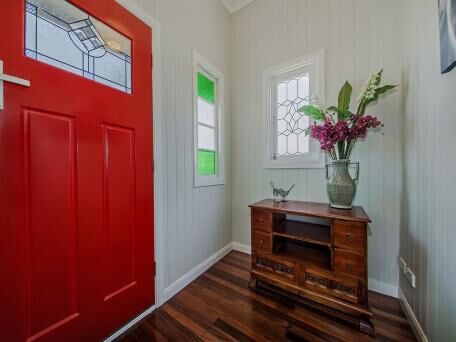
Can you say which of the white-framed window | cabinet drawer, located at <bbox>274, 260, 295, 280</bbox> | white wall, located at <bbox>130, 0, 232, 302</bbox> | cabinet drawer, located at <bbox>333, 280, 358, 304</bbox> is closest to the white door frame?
white wall, located at <bbox>130, 0, 232, 302</bbox>

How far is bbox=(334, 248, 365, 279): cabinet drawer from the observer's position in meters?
1.29

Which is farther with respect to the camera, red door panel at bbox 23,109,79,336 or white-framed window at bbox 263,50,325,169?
white-framed window at bbox 263,50,325,169

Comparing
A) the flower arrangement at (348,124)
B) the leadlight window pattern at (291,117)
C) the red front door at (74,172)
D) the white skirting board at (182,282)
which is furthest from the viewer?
the leadlight window pattern at (291,117)

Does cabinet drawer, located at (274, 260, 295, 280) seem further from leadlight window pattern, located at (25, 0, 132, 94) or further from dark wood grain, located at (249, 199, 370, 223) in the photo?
leadlight window pattern, located at (25, 0, 132, 94)

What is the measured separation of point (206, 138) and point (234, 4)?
69.0 inches

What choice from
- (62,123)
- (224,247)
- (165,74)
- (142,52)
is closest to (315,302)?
(224,247)

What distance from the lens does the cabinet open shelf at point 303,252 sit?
1500 mm

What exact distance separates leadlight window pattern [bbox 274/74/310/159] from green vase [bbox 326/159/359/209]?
0.51 metres

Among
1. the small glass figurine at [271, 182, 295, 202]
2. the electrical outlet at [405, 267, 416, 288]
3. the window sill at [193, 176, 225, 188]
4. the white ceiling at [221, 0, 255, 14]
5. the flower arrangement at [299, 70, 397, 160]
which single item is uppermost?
the white ceiling at [221, 0, 255, 14]

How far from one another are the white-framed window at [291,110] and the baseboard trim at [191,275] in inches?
46.8

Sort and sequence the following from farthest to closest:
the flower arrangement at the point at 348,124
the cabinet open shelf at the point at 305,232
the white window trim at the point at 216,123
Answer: the white window trim at the point at 216,123 → the cabinet open shelf at the point at 305,232 → the flower arrangement at the point at 348,124

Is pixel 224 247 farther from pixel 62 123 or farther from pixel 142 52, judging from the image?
pixel 142 52

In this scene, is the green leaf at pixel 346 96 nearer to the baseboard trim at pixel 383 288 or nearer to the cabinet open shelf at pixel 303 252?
the cabinet open shelf at pixel 303 252

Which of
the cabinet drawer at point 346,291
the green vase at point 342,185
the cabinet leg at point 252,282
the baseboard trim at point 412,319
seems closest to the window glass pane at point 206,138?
the green vase at point 342,185
